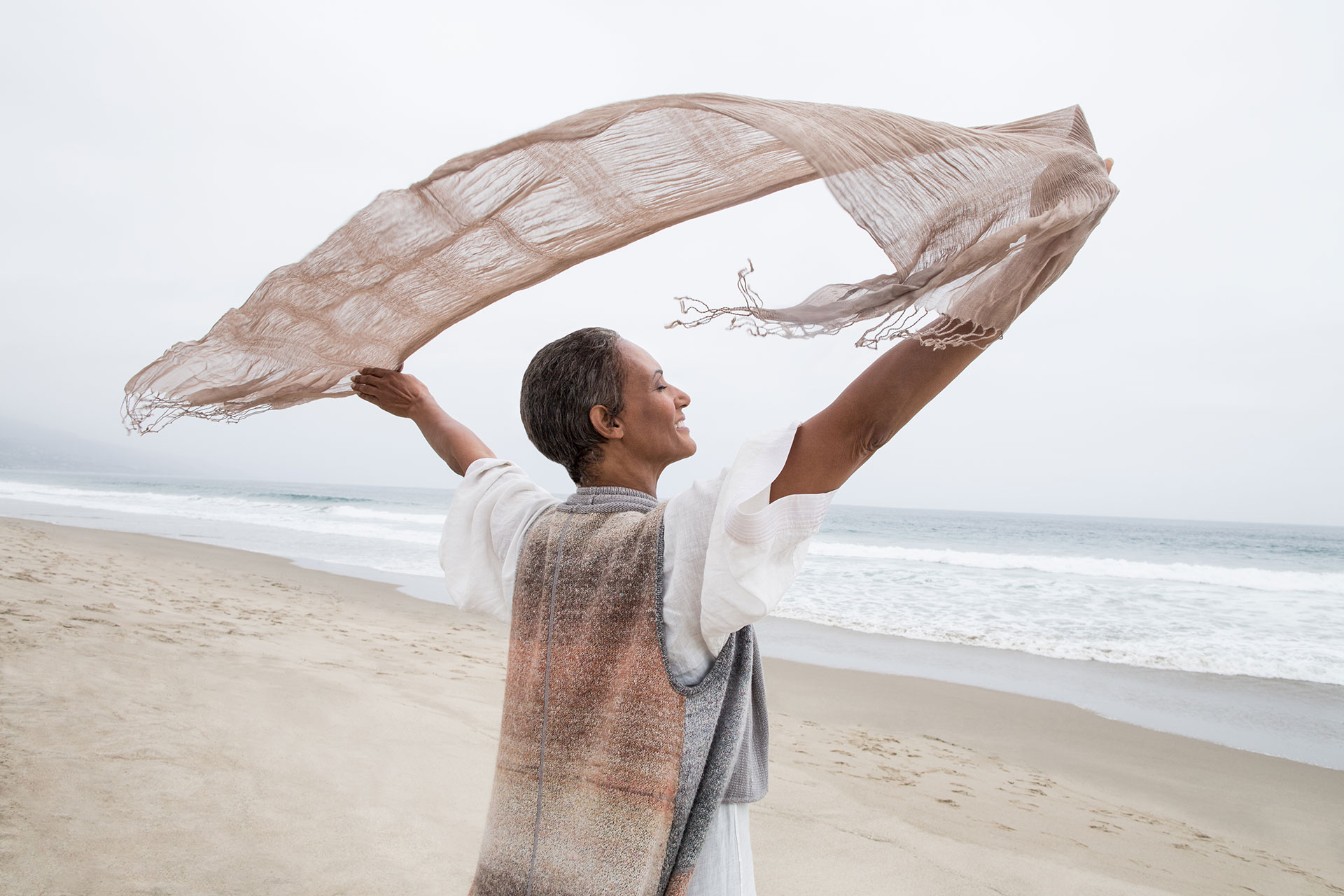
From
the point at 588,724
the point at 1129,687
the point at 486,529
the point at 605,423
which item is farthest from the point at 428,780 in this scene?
the point at 1129,687

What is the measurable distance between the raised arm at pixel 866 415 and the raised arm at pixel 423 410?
2.86 ft

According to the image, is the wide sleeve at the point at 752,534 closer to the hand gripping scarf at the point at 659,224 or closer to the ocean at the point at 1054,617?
the hand gripping scarf at the point at 659,224

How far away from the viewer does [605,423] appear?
1.22 meters

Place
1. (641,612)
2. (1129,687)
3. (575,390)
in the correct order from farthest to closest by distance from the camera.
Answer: (1129,687)
(575,390)
(641,612)

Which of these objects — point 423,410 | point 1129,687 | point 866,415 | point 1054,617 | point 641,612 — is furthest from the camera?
point 1054,617

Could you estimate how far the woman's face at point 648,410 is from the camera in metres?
1.22

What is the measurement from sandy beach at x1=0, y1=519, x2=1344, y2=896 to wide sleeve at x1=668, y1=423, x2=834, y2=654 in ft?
9.34

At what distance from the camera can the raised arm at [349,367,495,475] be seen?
1.64 m

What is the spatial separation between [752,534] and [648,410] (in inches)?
15.1

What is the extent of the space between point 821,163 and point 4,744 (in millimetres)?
4497

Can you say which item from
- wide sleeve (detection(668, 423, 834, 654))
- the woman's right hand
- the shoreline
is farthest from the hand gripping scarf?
the shoreline

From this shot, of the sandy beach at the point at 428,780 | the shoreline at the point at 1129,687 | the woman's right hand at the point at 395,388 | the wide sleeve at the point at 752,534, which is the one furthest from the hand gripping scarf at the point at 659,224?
the shoreline at the point at 1129,687

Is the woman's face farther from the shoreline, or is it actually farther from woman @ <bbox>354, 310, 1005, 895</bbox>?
the shoreline

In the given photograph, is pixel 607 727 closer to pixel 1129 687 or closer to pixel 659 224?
pixel 659 224
